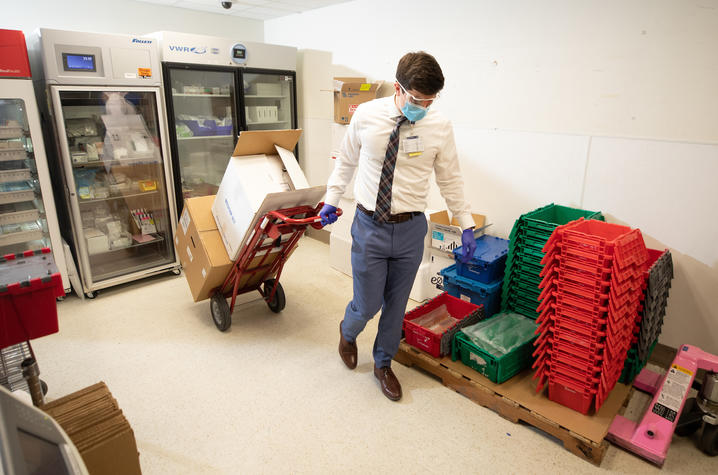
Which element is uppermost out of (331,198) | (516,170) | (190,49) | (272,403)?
(190,49)

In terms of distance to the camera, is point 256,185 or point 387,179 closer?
point 387,179

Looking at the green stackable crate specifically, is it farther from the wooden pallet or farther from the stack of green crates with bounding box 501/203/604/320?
the stack of green crates with bounding box 501/203/604/320

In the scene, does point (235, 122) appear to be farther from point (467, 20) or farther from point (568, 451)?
point (568, 451)

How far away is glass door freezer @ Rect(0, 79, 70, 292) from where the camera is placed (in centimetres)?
310

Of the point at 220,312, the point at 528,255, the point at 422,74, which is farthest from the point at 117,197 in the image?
the point at 528,255

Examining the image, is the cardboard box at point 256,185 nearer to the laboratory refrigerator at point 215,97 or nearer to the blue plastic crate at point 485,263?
the blue plastic crate at point 485,263

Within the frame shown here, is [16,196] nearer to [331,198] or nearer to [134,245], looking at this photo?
[134,245]

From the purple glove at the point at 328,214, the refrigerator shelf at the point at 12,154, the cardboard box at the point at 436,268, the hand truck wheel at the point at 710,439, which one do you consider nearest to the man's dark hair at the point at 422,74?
the purple glove at the point at 328,214

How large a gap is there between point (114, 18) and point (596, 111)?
481 centimetres

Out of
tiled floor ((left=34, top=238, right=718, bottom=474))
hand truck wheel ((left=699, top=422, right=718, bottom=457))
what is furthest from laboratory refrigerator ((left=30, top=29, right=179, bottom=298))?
hand truck wheel ((left=699, top=422, right=718, bottom=457))

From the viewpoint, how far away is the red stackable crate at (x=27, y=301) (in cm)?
149

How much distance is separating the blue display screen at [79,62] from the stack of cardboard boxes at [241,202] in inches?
51.5

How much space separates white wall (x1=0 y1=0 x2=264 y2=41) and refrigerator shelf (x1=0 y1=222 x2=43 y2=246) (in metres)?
2.01

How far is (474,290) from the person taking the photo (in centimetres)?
311
